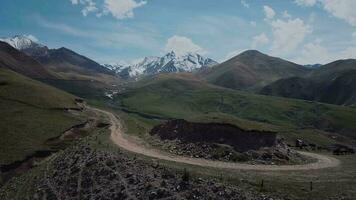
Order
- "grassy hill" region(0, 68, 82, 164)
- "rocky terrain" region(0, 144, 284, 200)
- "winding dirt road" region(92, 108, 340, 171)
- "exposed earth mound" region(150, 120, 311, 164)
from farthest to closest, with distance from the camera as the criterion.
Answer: "grassy hill" region(0, 68, 82, 164)
"exposed earth mound" region(150, 120, 311, 164)
"winding dirt road" region(92, 108, 340, 171)
"rocky terrain" region(0, 144, 284, 200)

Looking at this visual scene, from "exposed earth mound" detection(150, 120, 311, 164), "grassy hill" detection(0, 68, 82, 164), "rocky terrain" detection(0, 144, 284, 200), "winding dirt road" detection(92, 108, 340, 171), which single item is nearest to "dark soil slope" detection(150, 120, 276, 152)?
"exposed earth mound" detection(150, 120, 311, 164)

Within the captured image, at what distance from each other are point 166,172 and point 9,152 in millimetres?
53152

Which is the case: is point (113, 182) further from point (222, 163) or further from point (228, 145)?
point (228, 145)

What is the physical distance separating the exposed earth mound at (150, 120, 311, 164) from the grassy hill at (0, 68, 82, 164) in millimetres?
33727

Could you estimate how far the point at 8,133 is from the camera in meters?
109

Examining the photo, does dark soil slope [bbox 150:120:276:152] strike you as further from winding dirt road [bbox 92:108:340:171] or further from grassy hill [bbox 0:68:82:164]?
grassy hill [bbox 0:68:82:164]

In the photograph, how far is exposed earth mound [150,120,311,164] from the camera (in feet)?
233

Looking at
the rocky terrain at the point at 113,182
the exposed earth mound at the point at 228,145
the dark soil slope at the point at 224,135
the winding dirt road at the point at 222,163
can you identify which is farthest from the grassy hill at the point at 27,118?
the dark soil slope at the point at 224,135

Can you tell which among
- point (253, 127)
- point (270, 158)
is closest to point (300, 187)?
point (270, 158)

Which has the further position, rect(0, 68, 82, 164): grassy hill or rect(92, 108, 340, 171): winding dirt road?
rect(0, 68, 82, 164): grassy hill

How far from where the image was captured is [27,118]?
12706 centimetres

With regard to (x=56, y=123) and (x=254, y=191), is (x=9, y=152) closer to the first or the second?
(x=56, y=123)

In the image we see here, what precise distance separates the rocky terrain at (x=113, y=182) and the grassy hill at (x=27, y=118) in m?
23.0

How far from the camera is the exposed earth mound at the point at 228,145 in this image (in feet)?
233
